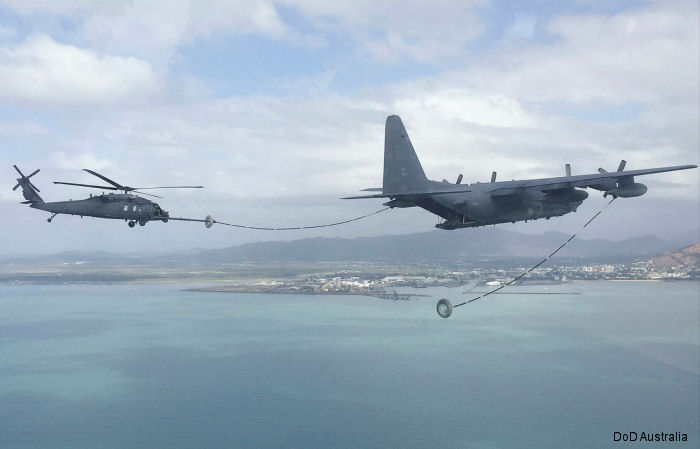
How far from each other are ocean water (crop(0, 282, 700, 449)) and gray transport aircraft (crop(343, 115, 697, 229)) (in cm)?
6955

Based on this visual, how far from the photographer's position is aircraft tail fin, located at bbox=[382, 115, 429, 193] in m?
28.3

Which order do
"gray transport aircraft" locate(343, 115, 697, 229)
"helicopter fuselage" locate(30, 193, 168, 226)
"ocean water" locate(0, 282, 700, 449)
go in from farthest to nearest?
"ocean water" locate(0, 282, 700, 449) → "helicopter fuselage" locate(30, 193, 168, 226) → "gray transport aircraft" locate(343, 115, 697, 229)

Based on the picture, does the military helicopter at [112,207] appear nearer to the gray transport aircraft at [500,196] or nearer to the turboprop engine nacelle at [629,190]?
the gray transport aircraft at [500,196]

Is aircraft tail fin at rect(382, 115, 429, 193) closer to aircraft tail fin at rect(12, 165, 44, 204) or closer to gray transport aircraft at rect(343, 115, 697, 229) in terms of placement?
gray transport aircraft at rect(343, 115, 697, 229)

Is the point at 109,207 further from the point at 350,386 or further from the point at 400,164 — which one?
the point at 350,386

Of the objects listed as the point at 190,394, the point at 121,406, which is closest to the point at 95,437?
the point at 121,406

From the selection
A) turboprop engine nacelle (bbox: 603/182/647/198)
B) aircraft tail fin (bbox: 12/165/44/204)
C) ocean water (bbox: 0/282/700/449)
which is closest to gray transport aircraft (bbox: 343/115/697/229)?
turboprop engine nacelle (bbox: 603/182/647/198)

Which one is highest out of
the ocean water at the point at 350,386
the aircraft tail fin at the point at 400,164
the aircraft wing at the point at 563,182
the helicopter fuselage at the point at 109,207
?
the aircraft tail fin at the point at 400,164

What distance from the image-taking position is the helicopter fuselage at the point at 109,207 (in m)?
28.0

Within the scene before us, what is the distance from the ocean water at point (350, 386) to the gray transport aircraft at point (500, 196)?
69548 millimetres

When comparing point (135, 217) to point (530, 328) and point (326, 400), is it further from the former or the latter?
point (530, 328)

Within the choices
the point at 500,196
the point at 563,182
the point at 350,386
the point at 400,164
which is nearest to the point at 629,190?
the point at 563,182

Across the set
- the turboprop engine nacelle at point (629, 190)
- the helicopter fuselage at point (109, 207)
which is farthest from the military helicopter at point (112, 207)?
the turboprop engine nacelle at point (629, 190)

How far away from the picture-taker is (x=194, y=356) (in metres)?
148
